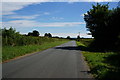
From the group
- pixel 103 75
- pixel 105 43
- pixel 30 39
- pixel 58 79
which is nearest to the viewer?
pixel 58 79

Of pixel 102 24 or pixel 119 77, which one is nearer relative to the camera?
pixel 119 77

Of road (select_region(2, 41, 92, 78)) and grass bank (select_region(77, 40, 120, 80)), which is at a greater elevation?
grass bank (select_region(77, 40, 120, 80))

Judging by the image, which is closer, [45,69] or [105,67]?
[45,69]

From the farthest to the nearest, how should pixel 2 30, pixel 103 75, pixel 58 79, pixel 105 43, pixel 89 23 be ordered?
pixel 89 23
pixel 2 30
pixel 105 43
pixel 103 75
pixel 58 79

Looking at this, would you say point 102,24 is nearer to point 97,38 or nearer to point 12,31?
point 97,38

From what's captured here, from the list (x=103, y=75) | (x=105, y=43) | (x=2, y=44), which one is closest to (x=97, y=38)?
(x=105, y=43)

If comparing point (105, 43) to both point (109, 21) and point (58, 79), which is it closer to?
point (109, 21)

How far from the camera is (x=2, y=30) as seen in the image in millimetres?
37156

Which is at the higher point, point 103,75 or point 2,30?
point 2,30

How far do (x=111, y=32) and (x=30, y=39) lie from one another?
64.8ft

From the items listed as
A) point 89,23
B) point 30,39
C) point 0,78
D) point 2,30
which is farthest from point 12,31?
point 0,78

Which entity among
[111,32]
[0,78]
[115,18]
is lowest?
[0,78]

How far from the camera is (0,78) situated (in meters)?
9.02

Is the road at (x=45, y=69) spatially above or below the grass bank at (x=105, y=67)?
below
